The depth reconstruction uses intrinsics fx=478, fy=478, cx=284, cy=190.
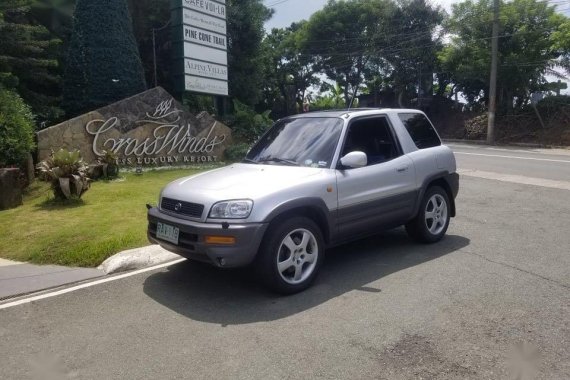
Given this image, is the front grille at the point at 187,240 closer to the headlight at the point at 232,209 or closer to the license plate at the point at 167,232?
the license plate at the point at 167,232

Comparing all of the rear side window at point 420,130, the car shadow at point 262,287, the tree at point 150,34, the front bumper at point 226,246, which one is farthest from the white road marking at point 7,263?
the tree at point 150,34

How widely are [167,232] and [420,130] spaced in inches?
140

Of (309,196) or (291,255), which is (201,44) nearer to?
(309,196)

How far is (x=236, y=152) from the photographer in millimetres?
14719

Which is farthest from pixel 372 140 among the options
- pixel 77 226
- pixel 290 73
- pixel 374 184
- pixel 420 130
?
pixel 290 73

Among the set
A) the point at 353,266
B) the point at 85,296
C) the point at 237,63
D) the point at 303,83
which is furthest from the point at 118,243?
the point at 303,83

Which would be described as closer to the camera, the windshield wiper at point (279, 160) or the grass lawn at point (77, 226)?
the windshield wiper at point (279, 160)

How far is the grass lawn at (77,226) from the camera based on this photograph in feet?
19.9

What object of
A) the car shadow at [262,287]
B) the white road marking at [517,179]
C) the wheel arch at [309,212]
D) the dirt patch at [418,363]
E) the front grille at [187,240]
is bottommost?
the dirt patch at [418,363]

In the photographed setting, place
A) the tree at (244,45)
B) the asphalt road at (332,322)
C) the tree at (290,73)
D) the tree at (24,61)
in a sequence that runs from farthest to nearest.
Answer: the tree at (290,73) < the tree at (244,45) < the tree at (24,61) < the asphalt road at (332,322)

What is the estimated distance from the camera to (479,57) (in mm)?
25547

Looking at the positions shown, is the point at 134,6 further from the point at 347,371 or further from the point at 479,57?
the point at 347,371

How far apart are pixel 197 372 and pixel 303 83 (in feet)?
127

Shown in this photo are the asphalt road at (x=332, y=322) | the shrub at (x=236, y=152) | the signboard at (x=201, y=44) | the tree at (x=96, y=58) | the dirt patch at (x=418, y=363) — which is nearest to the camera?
the dirt patch at (x=418, y=363)
